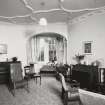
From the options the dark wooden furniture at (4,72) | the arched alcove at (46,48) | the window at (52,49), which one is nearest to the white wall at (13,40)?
Result: the arched alcove at (46,48)

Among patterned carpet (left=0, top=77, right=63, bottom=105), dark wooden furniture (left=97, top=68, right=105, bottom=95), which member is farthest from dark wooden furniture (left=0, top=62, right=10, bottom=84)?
dark wooden furniture (left=97, top=68, right=105, bottom=95)

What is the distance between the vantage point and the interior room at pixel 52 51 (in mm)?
4535

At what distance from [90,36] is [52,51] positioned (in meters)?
3.41

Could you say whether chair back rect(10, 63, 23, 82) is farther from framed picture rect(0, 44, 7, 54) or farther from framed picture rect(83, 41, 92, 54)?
framed picture rect(83, 41, 92, 54)

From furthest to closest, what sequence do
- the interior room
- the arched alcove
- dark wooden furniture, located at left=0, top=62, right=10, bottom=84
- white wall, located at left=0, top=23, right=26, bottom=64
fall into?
the arched alcove < white wall, located at left=0, top=23, right=26, bottom=64 < dark wooden furniture, located at left=0, top=62, right=10, bottom=84 < the interior room

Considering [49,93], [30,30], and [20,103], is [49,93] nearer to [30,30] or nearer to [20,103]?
[20,103]

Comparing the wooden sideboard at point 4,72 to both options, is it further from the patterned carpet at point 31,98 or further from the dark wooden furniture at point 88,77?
the dark wooden furniture at point 88,77

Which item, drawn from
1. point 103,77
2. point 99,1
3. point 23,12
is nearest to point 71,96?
point 103,77

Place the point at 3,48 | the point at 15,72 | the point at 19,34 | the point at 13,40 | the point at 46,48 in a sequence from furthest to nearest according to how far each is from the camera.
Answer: the point at 46,48, the point at 19,34, the point at 13,40, the point at 3,48, the point at 15,72

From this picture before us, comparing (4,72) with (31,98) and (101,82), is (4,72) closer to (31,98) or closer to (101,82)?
(31,98)

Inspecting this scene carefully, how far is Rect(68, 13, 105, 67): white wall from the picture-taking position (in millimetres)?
5371

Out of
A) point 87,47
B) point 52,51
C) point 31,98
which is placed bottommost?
point 31,98

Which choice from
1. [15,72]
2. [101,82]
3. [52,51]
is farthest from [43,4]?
[52,51]

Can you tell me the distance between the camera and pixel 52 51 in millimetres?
8859
